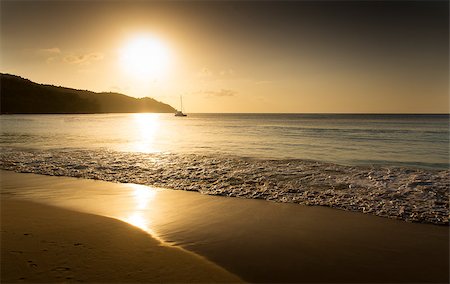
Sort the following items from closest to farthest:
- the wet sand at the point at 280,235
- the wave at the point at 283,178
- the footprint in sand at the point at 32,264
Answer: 1. the footprint in sand at the point at 32,264
2. the wet sand at the point at 280,235
3. the wave at the point at 283,178

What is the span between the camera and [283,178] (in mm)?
14281

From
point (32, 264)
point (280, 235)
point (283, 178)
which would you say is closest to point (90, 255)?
point (32, 264)

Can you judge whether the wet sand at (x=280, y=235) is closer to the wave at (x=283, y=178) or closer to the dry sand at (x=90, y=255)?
the dry sand at (x=90, y=255)

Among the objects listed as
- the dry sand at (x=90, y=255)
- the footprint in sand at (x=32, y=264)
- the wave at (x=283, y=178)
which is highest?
the footprint in sand at (x=32, y=264)

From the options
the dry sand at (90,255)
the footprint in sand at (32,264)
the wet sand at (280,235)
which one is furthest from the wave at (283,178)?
the footprint in sand at (32,264)

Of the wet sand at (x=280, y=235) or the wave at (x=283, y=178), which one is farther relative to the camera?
the wave at (x=283, y=178)

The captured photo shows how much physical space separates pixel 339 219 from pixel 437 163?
15461mm

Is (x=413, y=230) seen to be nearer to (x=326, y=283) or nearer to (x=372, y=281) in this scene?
(x=372, y=281)

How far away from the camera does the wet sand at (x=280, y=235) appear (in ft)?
18.4

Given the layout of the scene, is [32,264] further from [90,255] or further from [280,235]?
[280,235]

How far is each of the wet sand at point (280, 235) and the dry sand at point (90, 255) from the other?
0.53 meters

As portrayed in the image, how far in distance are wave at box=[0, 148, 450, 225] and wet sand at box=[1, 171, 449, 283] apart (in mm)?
1076

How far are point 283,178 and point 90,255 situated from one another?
33.0 ft

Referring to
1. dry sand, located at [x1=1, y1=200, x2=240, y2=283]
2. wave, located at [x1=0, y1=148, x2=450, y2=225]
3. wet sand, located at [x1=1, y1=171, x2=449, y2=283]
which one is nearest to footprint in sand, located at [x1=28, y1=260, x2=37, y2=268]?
dry sand, located at [x1=1, y1=200, x2=240, y2=283]
